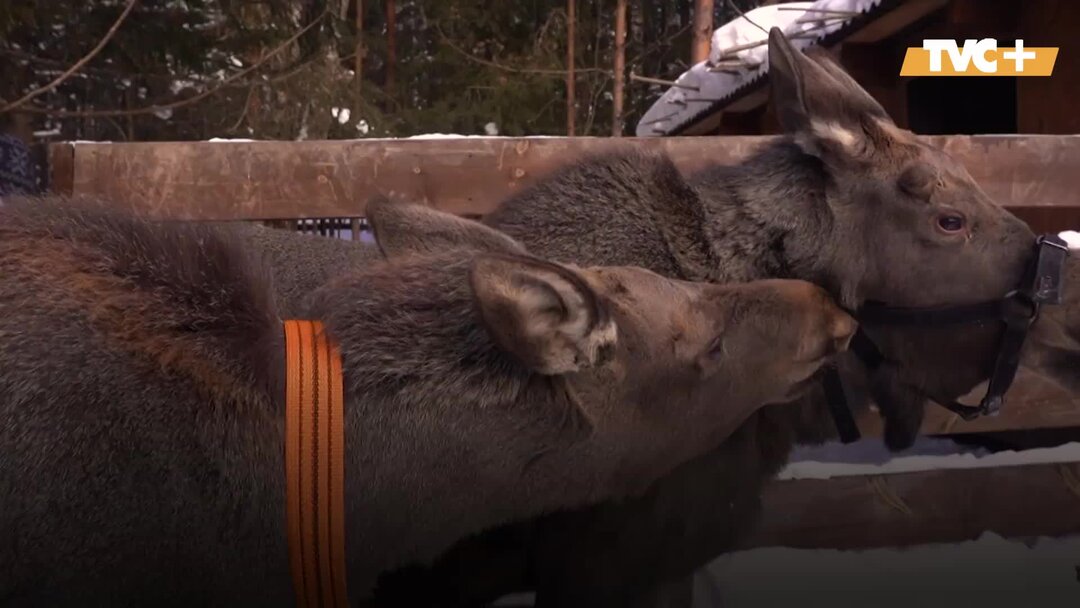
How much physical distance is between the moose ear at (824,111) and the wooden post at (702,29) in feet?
32.4

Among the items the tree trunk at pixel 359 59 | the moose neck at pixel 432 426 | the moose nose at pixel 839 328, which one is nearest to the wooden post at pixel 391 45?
the tree trunk at pixel 359 59

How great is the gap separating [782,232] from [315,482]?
1.85m

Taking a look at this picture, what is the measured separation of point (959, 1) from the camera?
730cm

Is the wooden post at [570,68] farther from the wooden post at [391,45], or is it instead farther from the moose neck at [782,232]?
the moose neck at [782,232]

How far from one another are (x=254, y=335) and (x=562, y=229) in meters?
1.30

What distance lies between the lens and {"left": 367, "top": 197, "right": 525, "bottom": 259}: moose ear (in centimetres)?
281

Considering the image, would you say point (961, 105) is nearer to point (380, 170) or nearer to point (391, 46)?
point (380, 170)

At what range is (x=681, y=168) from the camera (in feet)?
15.1

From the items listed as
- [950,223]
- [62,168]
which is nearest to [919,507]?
[950,223]

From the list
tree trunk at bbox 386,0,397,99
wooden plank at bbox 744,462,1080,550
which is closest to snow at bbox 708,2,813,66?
wooden plank at bbox 744,462,1080,550

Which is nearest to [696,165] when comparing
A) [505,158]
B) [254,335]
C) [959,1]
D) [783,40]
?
[505,158]

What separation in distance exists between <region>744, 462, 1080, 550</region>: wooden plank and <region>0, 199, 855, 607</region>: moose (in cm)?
215

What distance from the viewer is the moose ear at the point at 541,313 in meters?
2.18

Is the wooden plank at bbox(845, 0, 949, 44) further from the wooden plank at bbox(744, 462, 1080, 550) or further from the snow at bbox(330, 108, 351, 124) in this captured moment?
the snow at bbox(330, 108, 351, 124)
